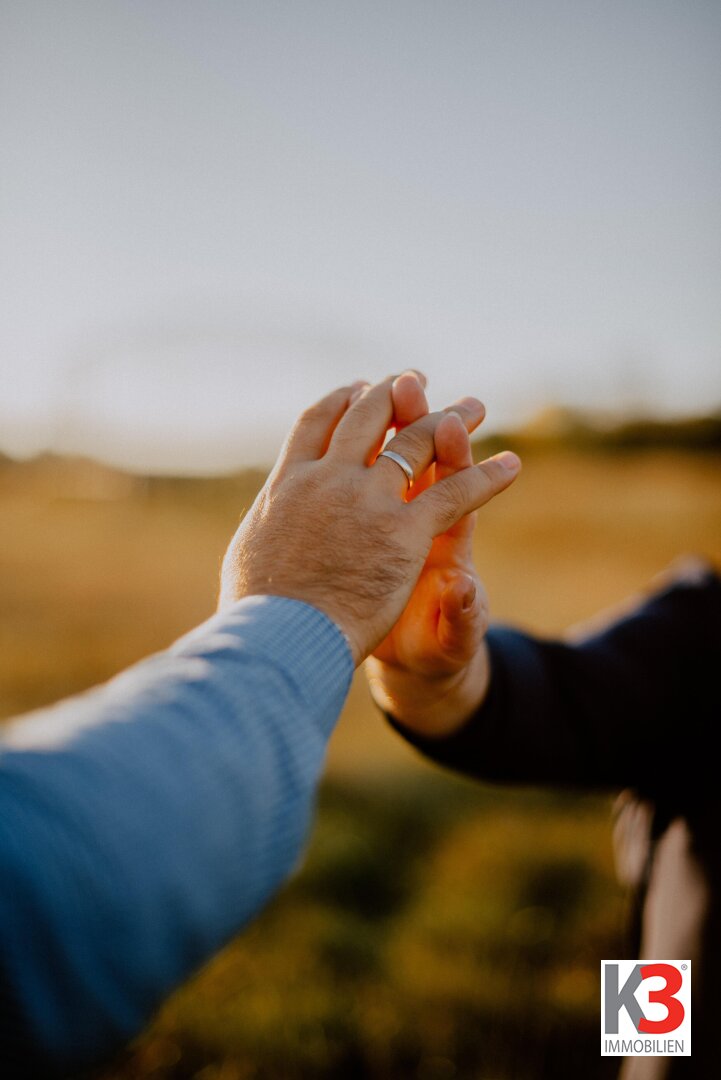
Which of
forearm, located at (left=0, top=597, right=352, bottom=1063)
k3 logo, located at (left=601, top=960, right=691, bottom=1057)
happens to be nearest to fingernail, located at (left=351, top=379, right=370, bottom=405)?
forearm, located at (left=0, top=597, right=352, bottom=1063)

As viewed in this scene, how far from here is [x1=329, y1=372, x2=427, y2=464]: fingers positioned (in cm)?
108

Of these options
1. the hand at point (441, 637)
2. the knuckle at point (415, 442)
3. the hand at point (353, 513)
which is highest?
the knuckle at point (415, 442)

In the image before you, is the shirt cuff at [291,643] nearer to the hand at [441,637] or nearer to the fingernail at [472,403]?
the hand at [441,637]

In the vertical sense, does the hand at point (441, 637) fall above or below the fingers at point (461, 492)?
below

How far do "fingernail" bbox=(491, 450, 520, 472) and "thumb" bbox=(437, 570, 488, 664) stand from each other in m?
0.20

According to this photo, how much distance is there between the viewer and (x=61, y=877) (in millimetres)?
511

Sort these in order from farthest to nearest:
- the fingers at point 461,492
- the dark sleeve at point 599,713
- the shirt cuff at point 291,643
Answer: the dark sleeve at point 599,713, the fingers at point 461,492, the shirt cuff at point 291,643

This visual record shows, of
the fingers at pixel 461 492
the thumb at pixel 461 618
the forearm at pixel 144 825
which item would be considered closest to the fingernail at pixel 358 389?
the fingers at pixel 461 492

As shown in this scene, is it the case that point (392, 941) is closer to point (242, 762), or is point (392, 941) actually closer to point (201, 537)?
point (242, 762)

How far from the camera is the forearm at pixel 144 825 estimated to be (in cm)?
50


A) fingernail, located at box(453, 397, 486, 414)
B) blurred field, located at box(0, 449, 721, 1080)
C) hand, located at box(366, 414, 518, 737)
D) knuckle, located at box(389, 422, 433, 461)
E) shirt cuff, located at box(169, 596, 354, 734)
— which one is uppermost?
fingernail, located at box(453, 397, 486, 414)

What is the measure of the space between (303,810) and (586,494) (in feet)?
17.2

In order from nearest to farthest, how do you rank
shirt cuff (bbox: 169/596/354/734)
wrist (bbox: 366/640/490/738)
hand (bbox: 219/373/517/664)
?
shirt cuff (bbox: 169/596/354/734), hand (bbox: 219/373/517/664), wrist (bbox: 366/640/490/738)

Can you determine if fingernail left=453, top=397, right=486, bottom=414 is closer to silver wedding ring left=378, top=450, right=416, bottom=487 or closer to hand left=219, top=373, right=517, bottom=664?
hand left=219, top=373, right=517, bottom=664
